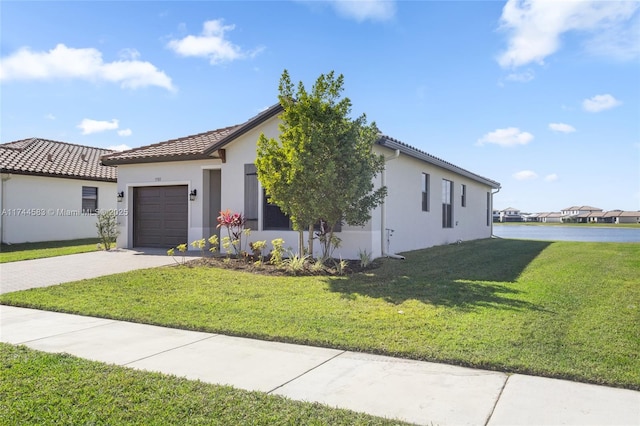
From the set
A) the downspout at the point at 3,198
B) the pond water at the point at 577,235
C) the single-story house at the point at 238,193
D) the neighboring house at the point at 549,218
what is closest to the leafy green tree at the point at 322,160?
the single-story house at the point at 238,193

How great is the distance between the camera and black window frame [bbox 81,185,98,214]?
811 inches

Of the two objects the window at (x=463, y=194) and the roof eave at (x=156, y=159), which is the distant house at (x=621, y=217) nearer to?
the window at (x=463, y=194)

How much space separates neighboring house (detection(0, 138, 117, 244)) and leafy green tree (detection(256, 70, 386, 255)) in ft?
43.1

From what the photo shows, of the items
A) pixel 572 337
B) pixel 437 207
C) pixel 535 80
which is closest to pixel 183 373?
pixel 572 337

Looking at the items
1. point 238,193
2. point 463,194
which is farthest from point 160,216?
point 463,194

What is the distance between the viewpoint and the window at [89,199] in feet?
67.6

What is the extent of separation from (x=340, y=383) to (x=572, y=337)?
2916 mm

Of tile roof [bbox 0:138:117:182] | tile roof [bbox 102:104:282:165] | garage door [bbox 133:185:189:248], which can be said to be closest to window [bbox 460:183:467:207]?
tile roof [bbox 102:104:282:165]

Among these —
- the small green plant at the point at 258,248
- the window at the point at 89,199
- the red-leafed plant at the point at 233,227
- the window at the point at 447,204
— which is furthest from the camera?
the window at the point at 89,199

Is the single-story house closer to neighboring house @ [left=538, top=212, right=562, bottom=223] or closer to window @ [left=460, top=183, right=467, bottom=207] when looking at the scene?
window @ [left=460, top=183, right=467, bottom=207]

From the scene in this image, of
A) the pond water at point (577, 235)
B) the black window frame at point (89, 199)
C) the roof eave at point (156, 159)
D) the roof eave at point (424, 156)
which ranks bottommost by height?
the pond water at point (577, 235)

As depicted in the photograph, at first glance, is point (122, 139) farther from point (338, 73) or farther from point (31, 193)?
point (338, 73)

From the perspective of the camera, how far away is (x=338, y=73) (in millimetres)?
10086

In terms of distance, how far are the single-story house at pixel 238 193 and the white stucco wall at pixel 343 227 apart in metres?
0.03
